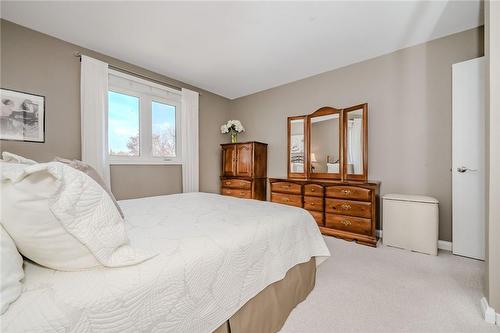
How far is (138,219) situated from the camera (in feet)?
4.71

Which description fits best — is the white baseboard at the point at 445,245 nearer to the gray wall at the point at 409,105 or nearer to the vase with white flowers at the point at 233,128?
the gray wall at the point at 409,105

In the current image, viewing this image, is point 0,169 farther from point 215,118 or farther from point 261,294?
point 215,118

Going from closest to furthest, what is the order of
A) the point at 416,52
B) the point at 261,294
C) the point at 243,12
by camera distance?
the point at 261,294
the point at 243,12
the point at 416,52

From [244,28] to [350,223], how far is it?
2.73 metres

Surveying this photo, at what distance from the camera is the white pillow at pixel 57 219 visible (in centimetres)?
64

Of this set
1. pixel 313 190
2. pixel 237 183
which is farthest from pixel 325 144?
pixel 237 183

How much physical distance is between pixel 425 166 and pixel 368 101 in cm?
116

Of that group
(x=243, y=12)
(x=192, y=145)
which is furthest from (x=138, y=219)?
(x=192, y=145)

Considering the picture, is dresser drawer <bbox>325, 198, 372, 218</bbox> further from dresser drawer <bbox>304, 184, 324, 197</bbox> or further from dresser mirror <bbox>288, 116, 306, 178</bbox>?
dresser mirror <bbox>288, 116, 306, 178</bbox>

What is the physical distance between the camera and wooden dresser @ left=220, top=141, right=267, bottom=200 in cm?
398

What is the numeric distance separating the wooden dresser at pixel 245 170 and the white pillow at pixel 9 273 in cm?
341

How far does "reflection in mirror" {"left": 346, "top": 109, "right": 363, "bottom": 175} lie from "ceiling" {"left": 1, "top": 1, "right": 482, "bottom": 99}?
841mm

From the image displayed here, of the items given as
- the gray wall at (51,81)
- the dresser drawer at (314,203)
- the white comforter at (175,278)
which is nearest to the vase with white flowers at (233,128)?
the gray wall at (51,81)

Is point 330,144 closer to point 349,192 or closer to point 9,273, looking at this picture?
point 349,192
